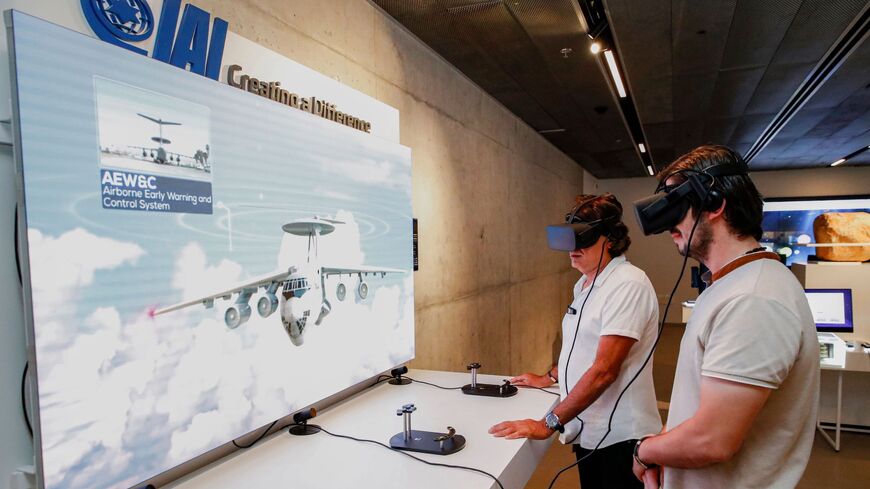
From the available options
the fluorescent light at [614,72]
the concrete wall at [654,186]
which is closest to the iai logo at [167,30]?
the fluorescent light at [614,72]

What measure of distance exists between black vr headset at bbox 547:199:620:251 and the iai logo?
134 cm

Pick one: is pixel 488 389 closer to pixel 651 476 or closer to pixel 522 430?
pixel 522 430

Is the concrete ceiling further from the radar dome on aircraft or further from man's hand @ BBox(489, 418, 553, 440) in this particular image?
man's hand @ BBox(489, 418, 553, 440)

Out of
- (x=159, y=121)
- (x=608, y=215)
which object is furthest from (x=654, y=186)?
(x=159, y=121)

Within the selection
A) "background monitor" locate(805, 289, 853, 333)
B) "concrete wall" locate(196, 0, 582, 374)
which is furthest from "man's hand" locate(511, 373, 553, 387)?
"background monitor" locate(805, 289, 853, 333)

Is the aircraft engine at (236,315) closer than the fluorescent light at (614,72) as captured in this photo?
Yes

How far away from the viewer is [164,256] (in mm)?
1274

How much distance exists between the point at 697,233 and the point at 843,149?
8.53 meters

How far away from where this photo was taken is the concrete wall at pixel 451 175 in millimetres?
2232

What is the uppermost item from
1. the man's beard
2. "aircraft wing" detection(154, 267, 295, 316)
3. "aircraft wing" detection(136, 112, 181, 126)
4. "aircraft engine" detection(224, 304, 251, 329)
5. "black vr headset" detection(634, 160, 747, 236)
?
"aircraft wing" detection(136, 112, 181, 126)

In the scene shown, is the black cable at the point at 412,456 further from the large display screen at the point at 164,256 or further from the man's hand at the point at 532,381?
the man's hand at the point at 532,381

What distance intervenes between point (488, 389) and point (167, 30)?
67.8 inches

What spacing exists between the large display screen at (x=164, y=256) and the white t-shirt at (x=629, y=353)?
3.03ft

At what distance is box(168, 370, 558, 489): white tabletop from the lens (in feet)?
4.48
